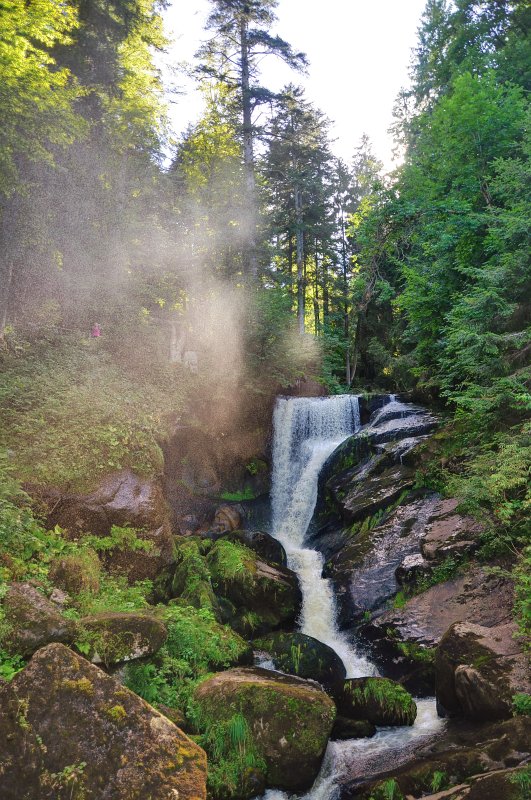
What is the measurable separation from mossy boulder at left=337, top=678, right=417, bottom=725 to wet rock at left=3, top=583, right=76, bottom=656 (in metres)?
4.47

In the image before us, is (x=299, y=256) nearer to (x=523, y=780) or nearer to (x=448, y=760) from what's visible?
(x=448, y=760)

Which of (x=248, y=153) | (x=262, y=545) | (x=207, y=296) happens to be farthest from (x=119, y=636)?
(x=248, y=153)

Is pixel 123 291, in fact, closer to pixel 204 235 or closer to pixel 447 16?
pixel 204 235

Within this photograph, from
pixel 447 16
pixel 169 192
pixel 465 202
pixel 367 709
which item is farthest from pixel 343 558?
pixel 447 16

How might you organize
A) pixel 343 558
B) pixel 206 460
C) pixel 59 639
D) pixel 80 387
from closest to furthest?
pixel 59 639 < pixel 343 558 < pixel 80 387 < pixel 206 460

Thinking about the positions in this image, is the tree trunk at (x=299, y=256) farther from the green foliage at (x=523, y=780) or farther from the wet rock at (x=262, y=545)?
the green foliage at (x=523, y=780)

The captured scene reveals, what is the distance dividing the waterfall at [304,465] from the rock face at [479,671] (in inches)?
173

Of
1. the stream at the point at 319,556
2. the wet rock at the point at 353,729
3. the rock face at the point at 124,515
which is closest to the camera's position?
the stream at the point at 319,556

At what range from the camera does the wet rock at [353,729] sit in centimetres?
643

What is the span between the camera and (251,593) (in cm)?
1003

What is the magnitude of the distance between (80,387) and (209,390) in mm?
5770

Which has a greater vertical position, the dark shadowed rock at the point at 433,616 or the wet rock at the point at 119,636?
the wet rock at the point at 119,636

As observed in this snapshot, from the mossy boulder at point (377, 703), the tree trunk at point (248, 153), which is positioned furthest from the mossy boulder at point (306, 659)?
the tree trunk at point (248, 153)

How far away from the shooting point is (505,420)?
9.27 metres
